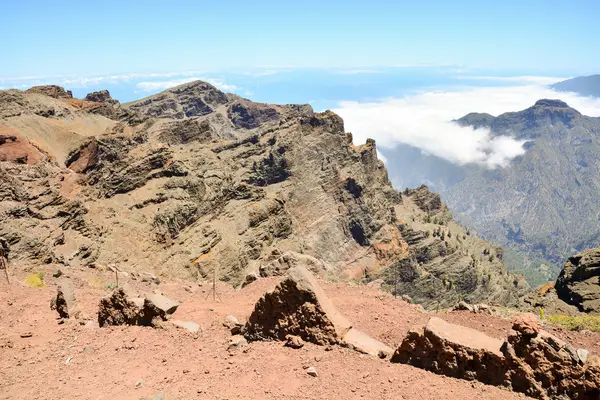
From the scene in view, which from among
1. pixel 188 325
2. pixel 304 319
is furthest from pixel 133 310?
pixel 304 319

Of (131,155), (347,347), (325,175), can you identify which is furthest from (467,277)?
(347,347)

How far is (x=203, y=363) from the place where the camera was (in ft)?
35.9

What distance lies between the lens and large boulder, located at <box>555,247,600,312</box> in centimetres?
3391

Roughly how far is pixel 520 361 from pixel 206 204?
39144 mm

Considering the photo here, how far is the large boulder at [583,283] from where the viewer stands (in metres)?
33.9

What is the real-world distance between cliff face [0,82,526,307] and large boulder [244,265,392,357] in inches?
366

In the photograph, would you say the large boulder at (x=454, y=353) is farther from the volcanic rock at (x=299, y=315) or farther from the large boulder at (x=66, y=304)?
the large boulder at (x=66, y=304)

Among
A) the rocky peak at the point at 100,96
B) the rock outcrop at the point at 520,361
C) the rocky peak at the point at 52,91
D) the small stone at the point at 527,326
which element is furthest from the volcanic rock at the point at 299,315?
the rocky peak at the point at 100,96

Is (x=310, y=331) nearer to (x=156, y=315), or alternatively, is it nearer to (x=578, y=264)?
(x=156, y=315)

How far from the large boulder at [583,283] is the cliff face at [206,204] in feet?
66.1

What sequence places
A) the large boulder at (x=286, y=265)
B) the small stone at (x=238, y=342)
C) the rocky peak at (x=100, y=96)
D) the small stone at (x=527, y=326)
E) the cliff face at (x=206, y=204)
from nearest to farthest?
the small stone at (x=527, y=326)
the small stone at (x=238, y=342)
the large boulder at (x=286, y=265)
the cliff face at (x=206, y=204)
the rocky peak at (x=100, y=96)

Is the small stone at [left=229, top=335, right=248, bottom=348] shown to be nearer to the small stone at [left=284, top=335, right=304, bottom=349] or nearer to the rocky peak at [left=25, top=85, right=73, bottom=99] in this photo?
the small stone at [left=284, top=335, right=304, bottom=349]

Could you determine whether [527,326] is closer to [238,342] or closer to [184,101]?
[238,342]

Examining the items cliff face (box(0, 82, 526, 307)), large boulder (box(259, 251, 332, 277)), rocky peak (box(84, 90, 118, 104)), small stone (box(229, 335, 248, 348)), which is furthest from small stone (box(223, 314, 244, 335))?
rocky peak (box(84, 90, 118, 104))
